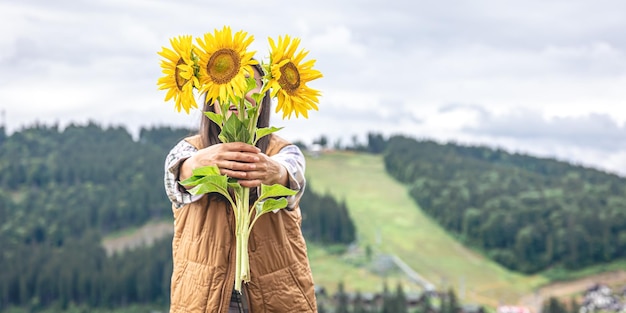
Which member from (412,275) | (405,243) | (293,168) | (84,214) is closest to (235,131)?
(293,168)

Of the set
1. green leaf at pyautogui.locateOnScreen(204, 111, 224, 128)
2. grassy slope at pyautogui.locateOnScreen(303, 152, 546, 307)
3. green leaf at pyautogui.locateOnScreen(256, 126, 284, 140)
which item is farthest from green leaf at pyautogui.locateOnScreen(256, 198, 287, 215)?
grassy slope at pyautogui.locateOnScreen(303, 152, 546, 307)

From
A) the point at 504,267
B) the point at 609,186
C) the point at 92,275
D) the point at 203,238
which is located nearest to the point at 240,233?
the point at 203,238

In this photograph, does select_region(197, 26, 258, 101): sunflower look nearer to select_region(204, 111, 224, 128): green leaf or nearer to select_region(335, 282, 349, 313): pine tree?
select_region(204, 111, 224, 128): green leaf

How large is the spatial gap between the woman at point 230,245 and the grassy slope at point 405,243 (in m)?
88.4

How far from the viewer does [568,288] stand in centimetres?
9969

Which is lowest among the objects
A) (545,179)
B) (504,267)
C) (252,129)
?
(504,267)

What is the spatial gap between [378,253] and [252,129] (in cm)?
10126

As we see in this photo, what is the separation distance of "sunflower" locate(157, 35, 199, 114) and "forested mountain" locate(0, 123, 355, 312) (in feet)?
302

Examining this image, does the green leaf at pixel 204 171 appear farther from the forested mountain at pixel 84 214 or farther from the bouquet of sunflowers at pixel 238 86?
the forested mountain at pixel 84 214

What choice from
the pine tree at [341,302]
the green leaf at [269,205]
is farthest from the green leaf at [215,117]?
the pine tree at [341,302]

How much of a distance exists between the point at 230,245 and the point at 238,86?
0.76m

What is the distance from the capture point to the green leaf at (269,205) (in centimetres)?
360

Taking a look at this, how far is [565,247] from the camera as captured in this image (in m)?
109

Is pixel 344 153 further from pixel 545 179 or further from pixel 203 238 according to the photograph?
pixel 203 238
